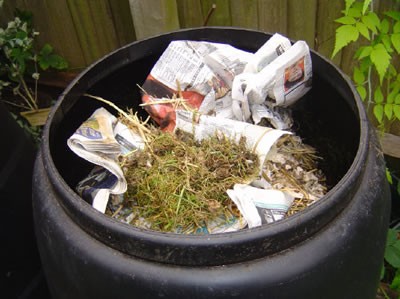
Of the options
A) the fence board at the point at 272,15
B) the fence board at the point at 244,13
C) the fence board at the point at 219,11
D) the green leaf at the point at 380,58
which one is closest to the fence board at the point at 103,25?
the fence board at the point at 219,11

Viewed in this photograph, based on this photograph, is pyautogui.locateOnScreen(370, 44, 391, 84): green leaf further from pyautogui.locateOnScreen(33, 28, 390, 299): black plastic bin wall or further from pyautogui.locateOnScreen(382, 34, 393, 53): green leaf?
pyautogui.locateOnScreen(33, 28, 390, 299): black plastic bin wall

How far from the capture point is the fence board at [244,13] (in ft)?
5.89

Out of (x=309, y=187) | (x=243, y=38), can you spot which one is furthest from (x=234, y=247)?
(x=243, y=38)

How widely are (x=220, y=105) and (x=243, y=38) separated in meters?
0.20

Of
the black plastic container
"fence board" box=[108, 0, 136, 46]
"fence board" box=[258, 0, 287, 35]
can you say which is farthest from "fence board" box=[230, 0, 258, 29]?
the black plastic container

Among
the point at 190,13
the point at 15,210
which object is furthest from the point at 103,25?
the point at 15,210

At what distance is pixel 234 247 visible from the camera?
769 mm

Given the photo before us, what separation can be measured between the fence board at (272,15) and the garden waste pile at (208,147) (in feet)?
1.73

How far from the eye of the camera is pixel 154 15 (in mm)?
1709

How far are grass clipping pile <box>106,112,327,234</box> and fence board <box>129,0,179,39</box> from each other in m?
0.62

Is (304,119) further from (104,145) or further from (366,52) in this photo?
(104,145)

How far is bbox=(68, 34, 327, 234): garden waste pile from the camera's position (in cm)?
103

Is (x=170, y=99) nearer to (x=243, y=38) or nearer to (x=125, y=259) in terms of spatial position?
(x=243, y=38)

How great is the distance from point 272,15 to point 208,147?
0.84m
